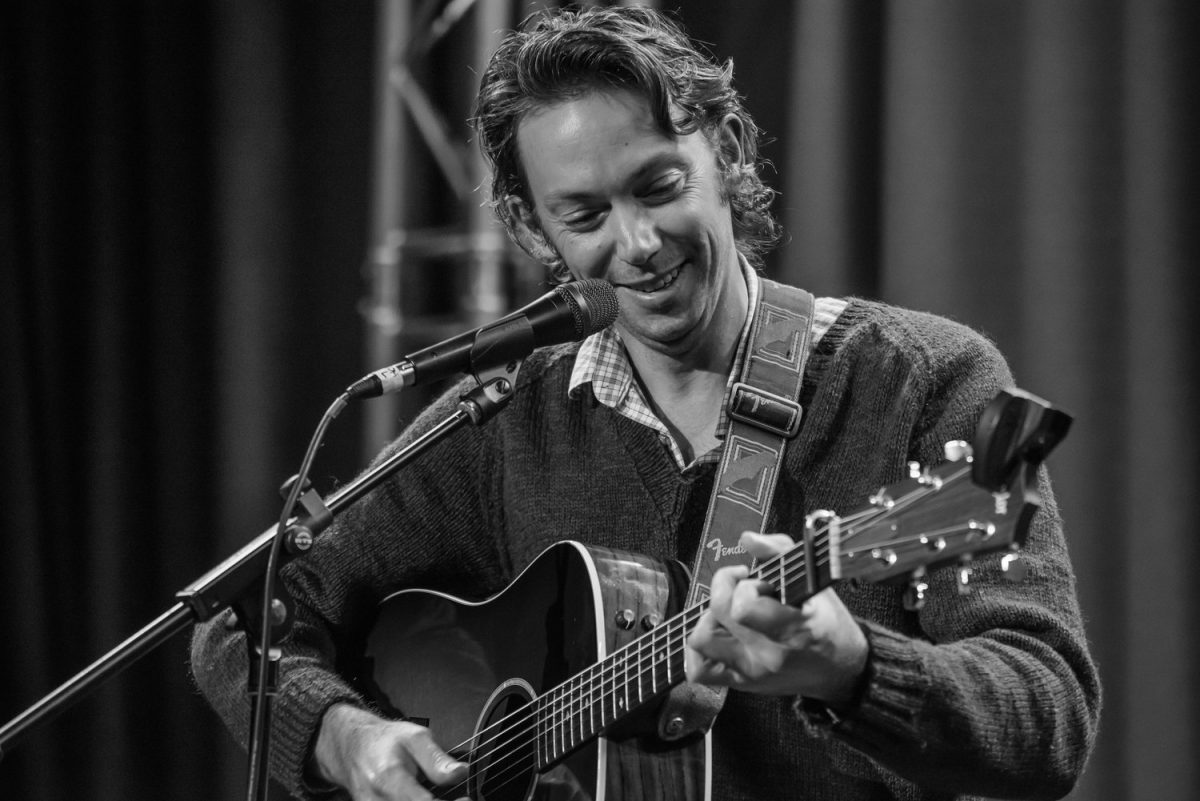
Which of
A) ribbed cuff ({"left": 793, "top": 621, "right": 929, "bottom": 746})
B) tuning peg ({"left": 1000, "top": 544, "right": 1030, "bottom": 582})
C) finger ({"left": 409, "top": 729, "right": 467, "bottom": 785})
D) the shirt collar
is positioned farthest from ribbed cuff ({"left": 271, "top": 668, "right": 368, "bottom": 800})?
tuning peg ({"left": 1000, "top": 544, "right": 1030, "bottom": 582})

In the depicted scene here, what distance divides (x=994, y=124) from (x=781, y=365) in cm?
124

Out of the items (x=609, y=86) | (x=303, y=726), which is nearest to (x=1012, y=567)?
(x=609, y=86)

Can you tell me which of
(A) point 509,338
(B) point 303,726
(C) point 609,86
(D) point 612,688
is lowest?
(B) point 303,726

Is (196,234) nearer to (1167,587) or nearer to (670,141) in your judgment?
(670,141)

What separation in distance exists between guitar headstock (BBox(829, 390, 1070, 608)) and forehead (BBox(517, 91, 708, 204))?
890 millimetres

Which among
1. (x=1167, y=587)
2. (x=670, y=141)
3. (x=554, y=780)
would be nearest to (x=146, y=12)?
(x=670, y=141)

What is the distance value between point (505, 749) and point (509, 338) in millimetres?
690

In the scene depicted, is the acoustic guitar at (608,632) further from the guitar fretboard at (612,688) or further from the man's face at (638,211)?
the man's face at (638,211)

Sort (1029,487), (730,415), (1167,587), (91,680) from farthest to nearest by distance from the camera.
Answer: (1167,587) → (730,415) → (91,680) → (1029,487)

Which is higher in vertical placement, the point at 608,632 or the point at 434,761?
the point at 608,632

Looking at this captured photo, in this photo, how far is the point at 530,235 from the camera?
8.59 ft

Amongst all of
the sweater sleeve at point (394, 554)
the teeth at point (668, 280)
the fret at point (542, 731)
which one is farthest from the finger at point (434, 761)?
the teeth at point (668, 280)

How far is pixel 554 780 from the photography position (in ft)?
6.42

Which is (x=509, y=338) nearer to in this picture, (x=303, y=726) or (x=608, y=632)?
(x=608, y=632)
